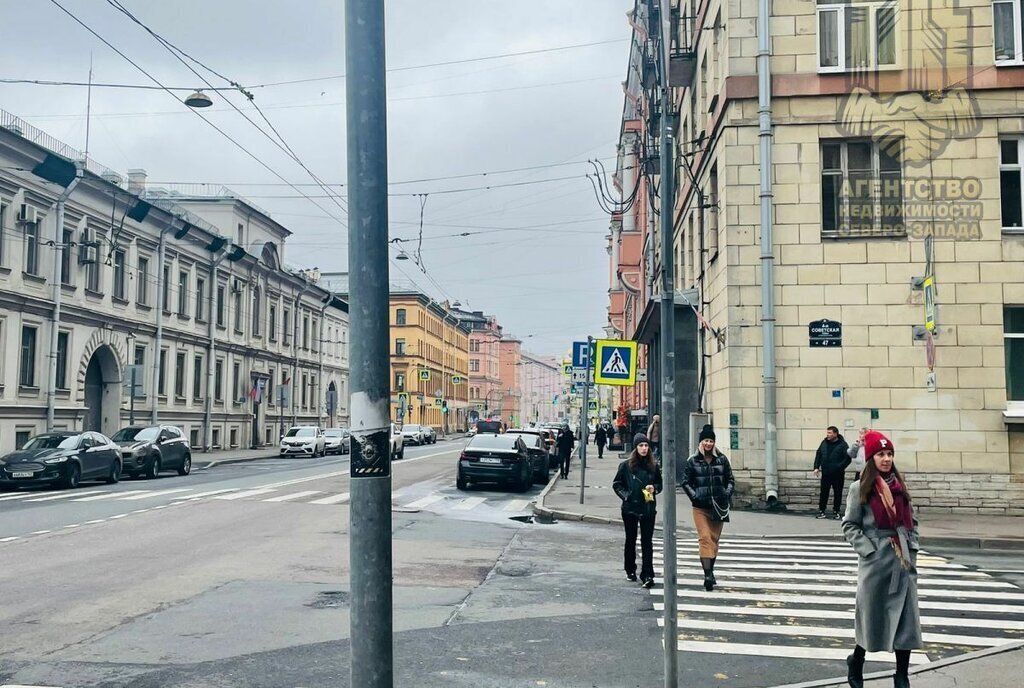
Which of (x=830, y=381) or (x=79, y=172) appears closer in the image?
(x=830, y=381)

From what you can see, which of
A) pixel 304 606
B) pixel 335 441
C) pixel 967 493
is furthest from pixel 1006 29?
pixel 335 441

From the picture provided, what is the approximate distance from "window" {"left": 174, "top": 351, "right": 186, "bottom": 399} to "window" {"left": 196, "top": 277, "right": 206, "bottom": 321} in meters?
2.63

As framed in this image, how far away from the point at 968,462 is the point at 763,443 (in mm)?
3594

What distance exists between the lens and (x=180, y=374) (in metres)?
45.8

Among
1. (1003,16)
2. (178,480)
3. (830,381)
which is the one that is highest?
(1003,16)

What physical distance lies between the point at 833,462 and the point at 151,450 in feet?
68.1

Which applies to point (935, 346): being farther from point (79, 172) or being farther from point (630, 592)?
point (79, 172)

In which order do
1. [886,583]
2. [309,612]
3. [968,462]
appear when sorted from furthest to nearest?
[968,462], [309,612], [886,583]

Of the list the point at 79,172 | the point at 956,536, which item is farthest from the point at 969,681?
the point at 79,172

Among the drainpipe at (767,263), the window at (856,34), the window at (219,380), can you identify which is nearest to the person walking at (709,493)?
the drainpipe at (767,263)

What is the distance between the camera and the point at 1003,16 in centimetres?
1811

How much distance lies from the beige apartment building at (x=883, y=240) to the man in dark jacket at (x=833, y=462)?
954 millimetres

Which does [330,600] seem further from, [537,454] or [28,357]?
[28,357]

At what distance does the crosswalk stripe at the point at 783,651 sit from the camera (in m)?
7.30
